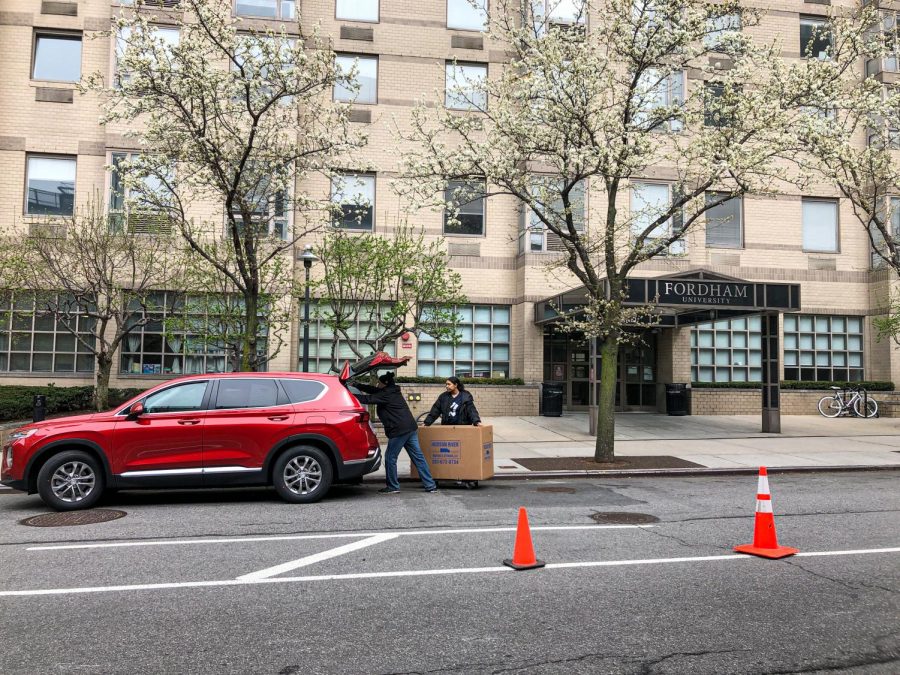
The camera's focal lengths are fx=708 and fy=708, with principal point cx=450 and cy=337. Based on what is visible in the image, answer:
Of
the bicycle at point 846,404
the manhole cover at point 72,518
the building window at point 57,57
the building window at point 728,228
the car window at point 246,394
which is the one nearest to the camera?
the manhole cover at point 72,518

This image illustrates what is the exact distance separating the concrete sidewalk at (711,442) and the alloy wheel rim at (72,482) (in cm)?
404

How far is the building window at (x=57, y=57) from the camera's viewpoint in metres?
20.3

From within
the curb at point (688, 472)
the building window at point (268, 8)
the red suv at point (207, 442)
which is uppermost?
the building window at point (268, 8)

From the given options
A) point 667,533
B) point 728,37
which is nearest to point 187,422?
point 667,533

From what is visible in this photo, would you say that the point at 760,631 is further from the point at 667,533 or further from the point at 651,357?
the point at 651,357

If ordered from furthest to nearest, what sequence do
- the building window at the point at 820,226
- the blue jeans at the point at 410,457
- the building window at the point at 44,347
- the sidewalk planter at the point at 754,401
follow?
the building window at the point at 820,226
the sidewalk planter at the point at 754,401
the building window at the point at 44,347
the blue jeans at the point at 410,457

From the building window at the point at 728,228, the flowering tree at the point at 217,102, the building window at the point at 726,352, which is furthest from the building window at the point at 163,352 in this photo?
the building window at the point at 728,228

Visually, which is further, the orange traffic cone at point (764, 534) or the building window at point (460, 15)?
the building window at point (460, 15)

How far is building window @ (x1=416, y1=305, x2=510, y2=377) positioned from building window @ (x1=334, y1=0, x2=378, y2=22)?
9.49 m

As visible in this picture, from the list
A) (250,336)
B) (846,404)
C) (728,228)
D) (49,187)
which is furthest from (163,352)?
(846,404)

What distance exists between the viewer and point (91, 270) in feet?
56.2

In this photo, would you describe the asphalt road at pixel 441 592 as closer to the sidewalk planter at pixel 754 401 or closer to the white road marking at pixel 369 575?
the white road marking at pixel 369 575

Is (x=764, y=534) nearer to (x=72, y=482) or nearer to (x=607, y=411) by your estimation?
(x=607, y=411)

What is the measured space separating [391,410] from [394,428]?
25 centimetres
